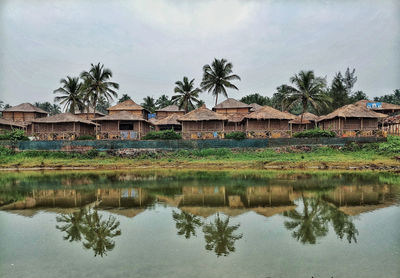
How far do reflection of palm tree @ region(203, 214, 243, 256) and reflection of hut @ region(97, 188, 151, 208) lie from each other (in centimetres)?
449

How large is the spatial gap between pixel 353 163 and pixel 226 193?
15.9 meters

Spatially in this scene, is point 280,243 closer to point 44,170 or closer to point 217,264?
point 217,264

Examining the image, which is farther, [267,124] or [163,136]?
[267,124]

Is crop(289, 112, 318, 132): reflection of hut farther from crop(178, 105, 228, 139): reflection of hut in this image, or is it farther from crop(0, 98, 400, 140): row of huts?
crop(178, 105, 228, 139): reflection of hut

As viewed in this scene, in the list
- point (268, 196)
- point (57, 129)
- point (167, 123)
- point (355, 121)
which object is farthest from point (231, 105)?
point (268, 196)

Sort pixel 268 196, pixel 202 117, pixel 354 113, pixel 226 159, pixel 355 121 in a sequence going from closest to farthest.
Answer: pixel 268 196, pixel 226 159, pixel 354 113, pixel 202 117, pixel 355 121

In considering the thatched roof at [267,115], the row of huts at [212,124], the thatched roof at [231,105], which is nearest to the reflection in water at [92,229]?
the row of huts at [212,124]

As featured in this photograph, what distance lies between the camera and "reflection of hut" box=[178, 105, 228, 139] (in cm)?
3497

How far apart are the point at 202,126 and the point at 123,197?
2155 cm

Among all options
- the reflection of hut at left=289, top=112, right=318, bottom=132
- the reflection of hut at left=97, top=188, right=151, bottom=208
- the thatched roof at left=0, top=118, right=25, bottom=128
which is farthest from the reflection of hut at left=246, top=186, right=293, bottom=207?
the thatched roof at left=0, top=118, right=25, bottom=128

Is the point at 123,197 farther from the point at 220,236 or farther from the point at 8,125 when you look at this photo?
the point at 8,125

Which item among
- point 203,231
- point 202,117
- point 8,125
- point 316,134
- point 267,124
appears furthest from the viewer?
point 8,125

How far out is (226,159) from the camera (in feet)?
91.8

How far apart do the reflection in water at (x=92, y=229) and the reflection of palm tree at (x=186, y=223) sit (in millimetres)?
2047
